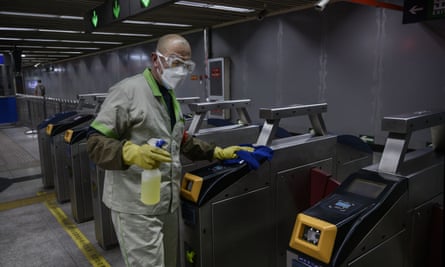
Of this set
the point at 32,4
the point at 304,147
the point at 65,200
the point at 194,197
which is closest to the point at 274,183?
the point at 304,147

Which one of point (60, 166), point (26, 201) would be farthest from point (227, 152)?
point (26, 201)

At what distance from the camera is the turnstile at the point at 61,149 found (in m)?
3.80

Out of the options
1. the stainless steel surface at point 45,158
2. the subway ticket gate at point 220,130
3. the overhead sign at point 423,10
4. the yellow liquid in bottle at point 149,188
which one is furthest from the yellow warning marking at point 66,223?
the overhead sign at point 423,10

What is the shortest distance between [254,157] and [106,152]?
80 centimetres

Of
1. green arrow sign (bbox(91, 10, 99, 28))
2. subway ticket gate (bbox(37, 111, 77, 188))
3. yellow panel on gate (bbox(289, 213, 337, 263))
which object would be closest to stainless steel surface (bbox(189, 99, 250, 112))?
yellow panel on gate (bbox(289, 213, 337, 263))

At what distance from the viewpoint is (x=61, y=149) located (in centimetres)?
394

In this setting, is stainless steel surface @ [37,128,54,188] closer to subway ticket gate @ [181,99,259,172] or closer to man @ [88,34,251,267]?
subway ticket gate @ [181,99,259,172]

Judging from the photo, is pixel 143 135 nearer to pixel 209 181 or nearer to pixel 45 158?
pixel 209 181

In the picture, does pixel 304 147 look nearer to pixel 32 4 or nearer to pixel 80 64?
pixel 32 4

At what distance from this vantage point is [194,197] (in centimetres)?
177

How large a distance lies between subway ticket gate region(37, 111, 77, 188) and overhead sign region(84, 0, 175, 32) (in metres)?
1.22

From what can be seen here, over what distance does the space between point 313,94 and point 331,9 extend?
1.12 meters

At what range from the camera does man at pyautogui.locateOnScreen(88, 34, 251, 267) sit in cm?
159

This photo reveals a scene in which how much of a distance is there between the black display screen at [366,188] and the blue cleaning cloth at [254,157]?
1.80ft
